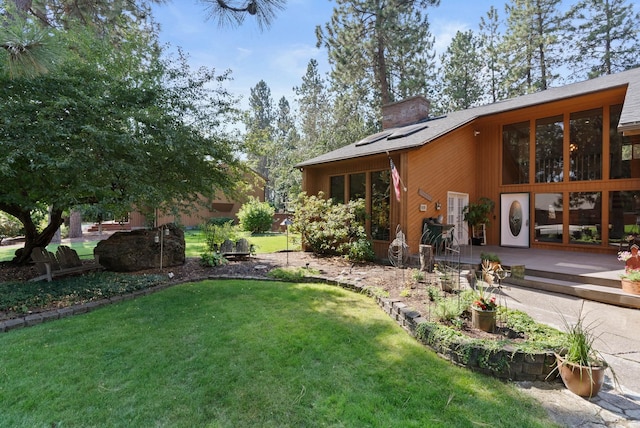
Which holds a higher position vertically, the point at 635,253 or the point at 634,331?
the point at 635,253

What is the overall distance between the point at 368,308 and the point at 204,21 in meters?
5.53

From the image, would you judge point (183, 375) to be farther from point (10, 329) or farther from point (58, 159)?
point (58, 159)

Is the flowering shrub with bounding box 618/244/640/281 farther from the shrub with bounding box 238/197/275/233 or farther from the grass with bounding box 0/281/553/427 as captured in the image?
the shrub with bounding box 238/197/275/233

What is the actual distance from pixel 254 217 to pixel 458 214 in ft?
36.9

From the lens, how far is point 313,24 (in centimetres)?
1808

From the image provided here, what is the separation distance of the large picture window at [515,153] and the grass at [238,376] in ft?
27.4

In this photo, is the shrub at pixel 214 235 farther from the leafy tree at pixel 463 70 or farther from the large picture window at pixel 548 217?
the leafy tree at pixel 463 70

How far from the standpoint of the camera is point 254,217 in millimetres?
17484

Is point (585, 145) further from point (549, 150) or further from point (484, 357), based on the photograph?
point (484, 357)

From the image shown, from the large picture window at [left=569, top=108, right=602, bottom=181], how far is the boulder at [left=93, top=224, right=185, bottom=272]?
1133cm

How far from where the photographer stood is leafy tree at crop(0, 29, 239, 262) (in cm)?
467

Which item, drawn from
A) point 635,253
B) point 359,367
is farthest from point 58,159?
point 635,253

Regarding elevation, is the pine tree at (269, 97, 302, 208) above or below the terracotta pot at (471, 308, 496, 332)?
above

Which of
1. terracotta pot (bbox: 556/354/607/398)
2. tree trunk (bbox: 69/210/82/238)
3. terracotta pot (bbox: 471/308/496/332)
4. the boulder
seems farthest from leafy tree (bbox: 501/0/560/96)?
tree trunk (bbox: 69/210/82/238)
